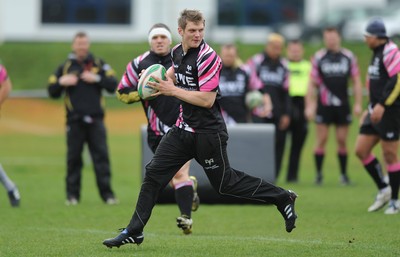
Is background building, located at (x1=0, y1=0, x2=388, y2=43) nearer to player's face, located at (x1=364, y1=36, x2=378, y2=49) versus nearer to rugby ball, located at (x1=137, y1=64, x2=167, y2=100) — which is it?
player's face, located at (x1=364, y1=36, x2=378, y2=49)

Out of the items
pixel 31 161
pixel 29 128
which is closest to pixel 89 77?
pixel 31 161

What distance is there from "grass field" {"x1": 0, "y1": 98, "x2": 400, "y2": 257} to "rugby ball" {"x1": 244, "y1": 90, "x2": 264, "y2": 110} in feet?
5.11

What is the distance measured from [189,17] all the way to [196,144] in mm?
1161

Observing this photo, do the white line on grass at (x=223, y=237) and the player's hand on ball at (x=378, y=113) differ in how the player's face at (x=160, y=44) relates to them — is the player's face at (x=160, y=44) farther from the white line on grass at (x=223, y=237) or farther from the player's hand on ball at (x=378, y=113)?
the player's hand on ball at (x=378, y=113)

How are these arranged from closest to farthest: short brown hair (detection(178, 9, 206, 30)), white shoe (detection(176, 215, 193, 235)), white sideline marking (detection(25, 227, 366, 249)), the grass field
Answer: short brown hair (detection(178, 9, 206, 30))
the grass field
white sideline marking (detection(25, 227, 366, 249))
white shoe (detection(176, 215, 193, 235))

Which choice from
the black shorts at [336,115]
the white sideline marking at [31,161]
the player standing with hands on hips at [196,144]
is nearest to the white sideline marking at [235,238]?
the player standing with hands on hips at [196,144]

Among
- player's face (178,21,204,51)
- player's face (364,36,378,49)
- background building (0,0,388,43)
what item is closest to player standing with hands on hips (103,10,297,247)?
player's face (178,21,204,51)

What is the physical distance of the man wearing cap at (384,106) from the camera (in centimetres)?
1179

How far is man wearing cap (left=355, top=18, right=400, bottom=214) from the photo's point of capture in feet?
38.7

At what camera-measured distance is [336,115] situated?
1678 centimetres

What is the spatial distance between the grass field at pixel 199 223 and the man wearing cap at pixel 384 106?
527 mm

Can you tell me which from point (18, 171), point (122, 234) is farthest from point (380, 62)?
point (18, 171)

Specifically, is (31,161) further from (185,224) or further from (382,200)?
(185,224)

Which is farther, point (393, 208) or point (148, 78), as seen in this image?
point (393, 208)
